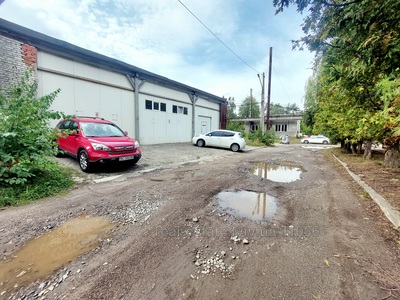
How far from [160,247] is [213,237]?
0.74 m

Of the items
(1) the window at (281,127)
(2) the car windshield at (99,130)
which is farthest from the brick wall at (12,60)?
(1) the window at (281,127)

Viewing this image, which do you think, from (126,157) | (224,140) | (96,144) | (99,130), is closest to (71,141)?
(99,130)

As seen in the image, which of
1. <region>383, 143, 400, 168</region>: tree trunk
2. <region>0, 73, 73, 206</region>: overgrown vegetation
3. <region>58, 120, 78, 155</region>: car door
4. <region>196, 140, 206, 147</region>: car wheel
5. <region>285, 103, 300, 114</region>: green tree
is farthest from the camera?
<region>285, 103, 300, 114</region>: green tree

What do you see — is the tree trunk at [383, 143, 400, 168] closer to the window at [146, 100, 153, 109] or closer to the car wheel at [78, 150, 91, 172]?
the car wheel at [78, 150, 91, 172]

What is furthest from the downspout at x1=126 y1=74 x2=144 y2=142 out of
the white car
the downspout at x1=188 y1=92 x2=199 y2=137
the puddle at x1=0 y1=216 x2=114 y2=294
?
the puddle at x1=0 y1=216 x2=114 y2=294

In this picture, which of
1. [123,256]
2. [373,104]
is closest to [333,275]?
[123,256]

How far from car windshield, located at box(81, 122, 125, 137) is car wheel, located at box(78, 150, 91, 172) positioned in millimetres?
649

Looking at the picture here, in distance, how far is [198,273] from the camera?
207 cm

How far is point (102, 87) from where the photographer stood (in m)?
11.3

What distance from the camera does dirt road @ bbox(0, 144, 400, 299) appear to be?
1864 mm

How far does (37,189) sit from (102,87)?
8.53 m

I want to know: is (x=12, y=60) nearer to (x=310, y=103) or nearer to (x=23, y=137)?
(x=23, y=137)

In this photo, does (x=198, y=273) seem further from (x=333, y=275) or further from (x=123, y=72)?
(x=123, y=72)

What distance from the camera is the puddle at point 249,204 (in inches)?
139
